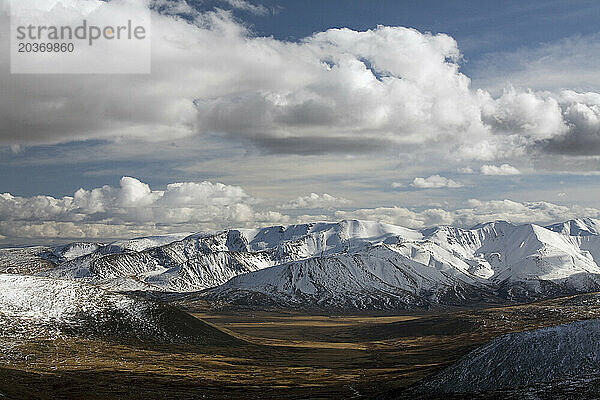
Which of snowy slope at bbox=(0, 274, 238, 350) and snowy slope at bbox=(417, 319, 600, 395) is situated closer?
snowy slope at bbox=(417, 319, 600, 395)

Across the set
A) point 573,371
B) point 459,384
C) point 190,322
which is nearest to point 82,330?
point 190,322

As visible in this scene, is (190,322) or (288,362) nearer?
(288,362)

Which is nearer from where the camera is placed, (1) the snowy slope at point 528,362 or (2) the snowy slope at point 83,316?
(1) the snowy slope at point 528,362

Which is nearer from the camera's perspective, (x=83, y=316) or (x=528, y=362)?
(x=528, y=362)

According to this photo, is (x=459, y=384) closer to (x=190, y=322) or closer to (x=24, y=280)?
(x=190, y=322)

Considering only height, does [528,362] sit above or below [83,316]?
below

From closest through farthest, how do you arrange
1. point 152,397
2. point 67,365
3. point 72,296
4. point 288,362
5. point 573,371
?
1. point 573,371
2. point 152,397
3. point 67,365
4. point 288,362
5. point 72,296

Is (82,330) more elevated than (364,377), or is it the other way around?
(82,330)

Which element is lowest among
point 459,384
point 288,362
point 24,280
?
point 288,362
